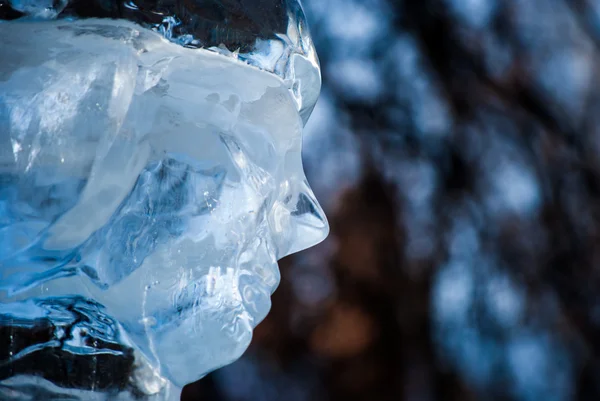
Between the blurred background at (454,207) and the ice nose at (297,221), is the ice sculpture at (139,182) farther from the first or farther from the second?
the blurred background at (454,207)

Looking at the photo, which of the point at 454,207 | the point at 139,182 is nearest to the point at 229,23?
the point at 139,182

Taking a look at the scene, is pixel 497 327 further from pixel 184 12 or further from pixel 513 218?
pixel 184 12

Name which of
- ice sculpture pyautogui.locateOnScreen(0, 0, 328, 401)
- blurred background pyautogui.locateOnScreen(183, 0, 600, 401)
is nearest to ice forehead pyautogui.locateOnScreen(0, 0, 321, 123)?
ice sculpture pyautogui.locateOnScreen(0, 0, 328, 401)

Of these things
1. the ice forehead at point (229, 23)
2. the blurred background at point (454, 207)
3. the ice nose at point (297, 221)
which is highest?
the ice forehead at point (229, 23)

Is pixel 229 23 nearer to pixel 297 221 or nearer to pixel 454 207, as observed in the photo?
pixel 297 221

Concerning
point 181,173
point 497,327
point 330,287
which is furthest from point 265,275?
point 330,287

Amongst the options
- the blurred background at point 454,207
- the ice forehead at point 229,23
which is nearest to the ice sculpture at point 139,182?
the ice forehead at point 229,23
